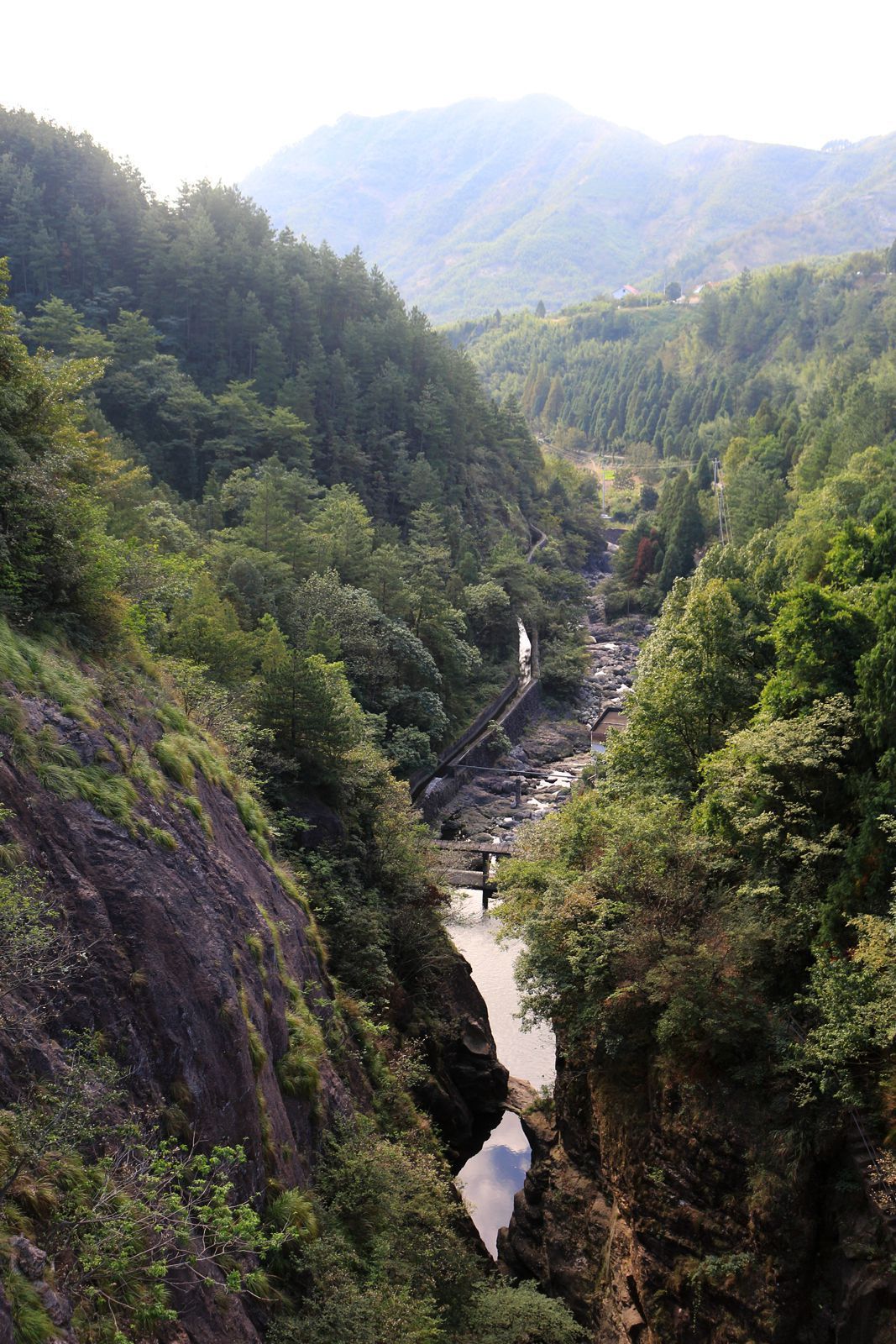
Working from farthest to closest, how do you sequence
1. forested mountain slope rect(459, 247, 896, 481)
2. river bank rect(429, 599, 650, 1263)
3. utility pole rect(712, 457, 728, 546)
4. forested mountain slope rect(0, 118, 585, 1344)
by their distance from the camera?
forested mountain slope rect(459, 247, 896, 481) < utility pole rect(712, 457, 728, 546) < river bank rect(429, 599, 650, 1263) < forested mountain slope rect(0, 118, 585, 1344)

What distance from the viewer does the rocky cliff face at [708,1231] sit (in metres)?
14.1

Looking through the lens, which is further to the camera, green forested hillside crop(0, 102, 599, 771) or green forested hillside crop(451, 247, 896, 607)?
green forested hillside crop(451, 247, 896, 607)

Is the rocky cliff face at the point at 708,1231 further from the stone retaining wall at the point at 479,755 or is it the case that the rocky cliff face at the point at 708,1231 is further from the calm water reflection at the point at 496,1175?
the stone retaining wall at the point at 479,755

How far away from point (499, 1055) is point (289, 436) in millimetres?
44585

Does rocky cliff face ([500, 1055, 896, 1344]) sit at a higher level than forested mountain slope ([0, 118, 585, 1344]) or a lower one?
lower

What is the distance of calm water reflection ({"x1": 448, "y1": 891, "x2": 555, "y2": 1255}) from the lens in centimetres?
2650

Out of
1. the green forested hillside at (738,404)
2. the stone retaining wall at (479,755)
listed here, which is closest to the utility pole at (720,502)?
the green forested hillside at (738,404)

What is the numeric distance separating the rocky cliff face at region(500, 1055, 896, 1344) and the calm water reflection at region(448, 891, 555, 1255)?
137 inches

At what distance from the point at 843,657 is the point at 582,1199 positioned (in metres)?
→ 12.8

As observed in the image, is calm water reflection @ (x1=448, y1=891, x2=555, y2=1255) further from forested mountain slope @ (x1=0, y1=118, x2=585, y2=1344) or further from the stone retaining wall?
the stone retaining wall

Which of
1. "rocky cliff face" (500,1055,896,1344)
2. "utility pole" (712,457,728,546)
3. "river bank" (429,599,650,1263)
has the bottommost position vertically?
"river bank" (429,599,650,1263)

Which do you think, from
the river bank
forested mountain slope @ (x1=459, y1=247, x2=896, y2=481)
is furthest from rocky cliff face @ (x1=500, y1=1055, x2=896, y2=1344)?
forested mountain slope @ (x1=459, y1=247, x2=896, y2=481)

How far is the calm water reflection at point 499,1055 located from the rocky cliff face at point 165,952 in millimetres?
9340

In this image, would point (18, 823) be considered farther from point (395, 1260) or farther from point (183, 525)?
point (183, 525)
